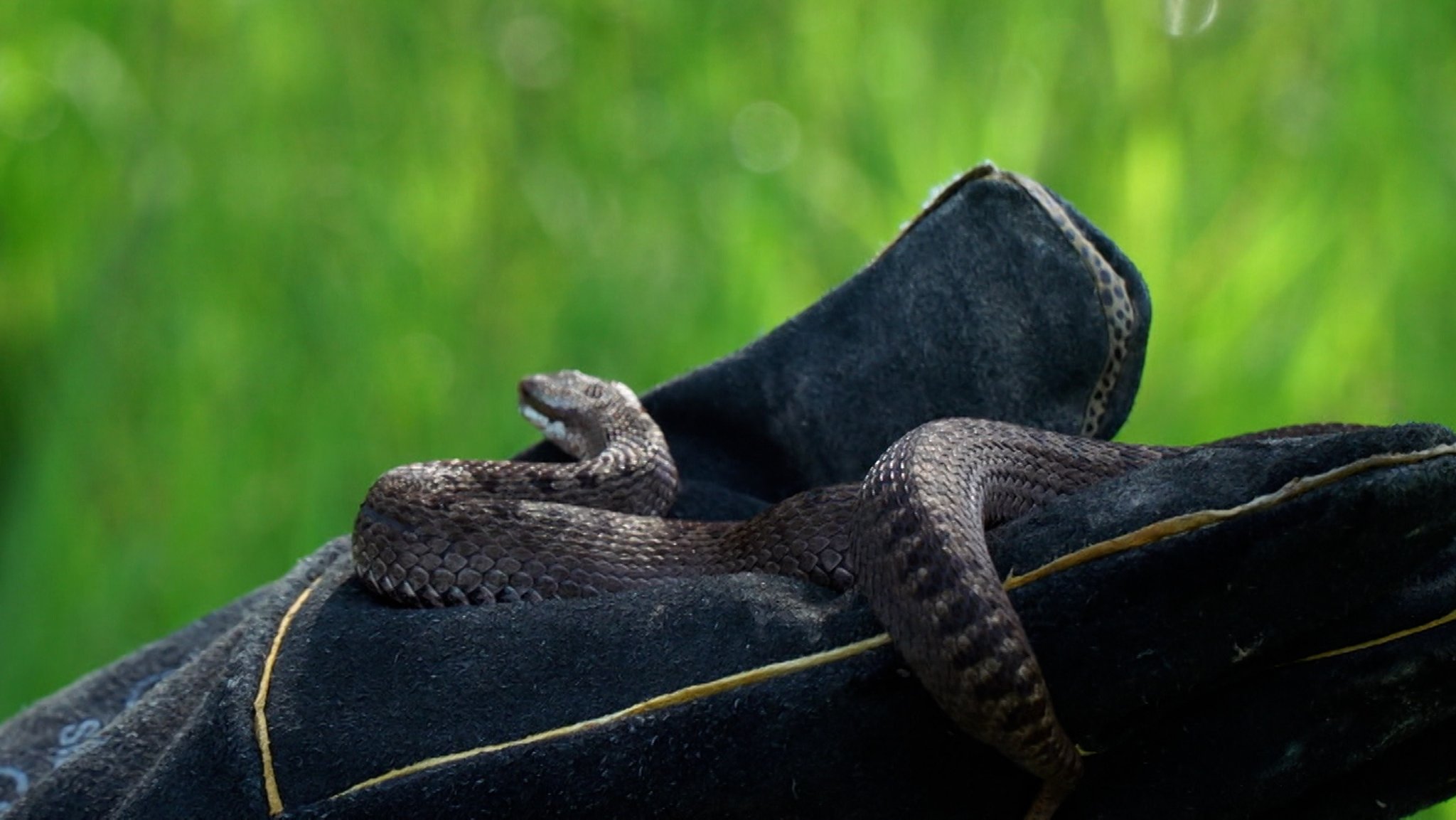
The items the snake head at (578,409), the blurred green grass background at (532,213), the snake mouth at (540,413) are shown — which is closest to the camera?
the snake head at (578,409)

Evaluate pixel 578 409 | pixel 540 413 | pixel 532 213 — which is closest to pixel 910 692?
pixel 578 409

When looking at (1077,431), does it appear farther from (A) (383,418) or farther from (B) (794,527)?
(A) (383,418)

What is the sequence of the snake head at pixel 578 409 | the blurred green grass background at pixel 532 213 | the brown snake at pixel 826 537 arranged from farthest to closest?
the blurred green grass background at pixel 532 213 < the snake head at pixel 578 409 < the brown snake at pixel 826 537

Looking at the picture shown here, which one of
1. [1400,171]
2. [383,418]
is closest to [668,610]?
[383,418]

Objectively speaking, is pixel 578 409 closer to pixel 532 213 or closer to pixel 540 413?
pixel 540 413

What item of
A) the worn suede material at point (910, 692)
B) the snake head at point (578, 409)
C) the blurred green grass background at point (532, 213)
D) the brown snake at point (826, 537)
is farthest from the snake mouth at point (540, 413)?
the worn suede material at point (910, 692)

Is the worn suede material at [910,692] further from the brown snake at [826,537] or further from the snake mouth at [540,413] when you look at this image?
the snake mouth at [540,413]

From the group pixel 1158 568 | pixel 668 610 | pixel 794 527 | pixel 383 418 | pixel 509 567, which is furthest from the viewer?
pixel 383 418
